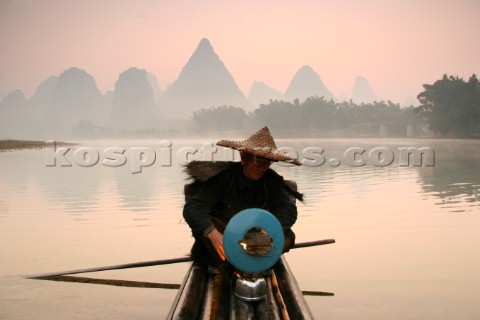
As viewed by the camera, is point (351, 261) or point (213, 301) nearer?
point (213, 301)

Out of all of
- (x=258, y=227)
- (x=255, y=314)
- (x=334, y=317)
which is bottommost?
(x=334, y=317)

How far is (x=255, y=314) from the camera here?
267 cm

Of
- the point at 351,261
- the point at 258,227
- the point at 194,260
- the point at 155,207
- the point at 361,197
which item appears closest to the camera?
the point at 258,227

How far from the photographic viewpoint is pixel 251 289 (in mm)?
2658

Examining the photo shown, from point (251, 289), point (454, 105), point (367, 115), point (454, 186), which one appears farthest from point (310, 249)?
point (367, 115)

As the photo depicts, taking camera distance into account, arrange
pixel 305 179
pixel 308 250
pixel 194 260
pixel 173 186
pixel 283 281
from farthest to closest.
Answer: pixel 305 179
pixel 173 186
pixel 308 250
pixel 194 260
pixel 283 281

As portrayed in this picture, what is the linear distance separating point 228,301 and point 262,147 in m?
1.00

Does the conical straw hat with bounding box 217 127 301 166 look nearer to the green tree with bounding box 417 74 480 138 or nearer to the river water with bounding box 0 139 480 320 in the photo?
the river water with bounding box 0 139 480 320

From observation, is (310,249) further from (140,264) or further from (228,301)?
(228,301)

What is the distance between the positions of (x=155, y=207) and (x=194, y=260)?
6.51 meters

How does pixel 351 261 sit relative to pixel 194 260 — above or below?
below

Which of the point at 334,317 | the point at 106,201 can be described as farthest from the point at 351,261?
the point at 106,201

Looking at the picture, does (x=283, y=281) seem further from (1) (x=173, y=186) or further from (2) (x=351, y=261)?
(1) (x=173, y=186)

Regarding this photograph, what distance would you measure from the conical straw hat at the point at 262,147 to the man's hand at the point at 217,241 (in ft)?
1.85
